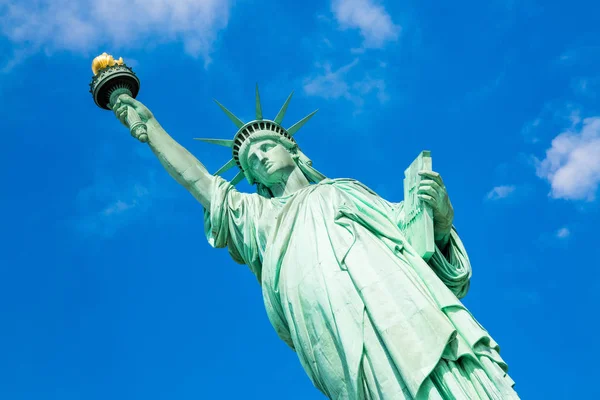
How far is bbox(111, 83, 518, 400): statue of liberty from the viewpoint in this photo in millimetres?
8039

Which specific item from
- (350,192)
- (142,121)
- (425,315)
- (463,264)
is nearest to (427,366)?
(425,315)

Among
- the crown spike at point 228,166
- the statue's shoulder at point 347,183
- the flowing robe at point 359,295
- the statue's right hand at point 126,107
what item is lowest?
the flowing robe at point 359,295

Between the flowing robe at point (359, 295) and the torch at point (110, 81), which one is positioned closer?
the flowing robe at point (359, 295)

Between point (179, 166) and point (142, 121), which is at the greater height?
point (142, 121)

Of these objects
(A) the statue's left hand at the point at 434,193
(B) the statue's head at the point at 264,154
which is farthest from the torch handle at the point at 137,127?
(A) the statue's left hand at the point at 434,193

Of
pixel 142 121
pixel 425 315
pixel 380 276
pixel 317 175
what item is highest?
pixel 142 121

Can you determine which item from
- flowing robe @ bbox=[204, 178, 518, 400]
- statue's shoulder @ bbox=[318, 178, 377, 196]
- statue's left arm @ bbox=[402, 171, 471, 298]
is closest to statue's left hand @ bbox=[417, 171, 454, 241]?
statue's left arm @ bbox=[402, 171, 471, 298]

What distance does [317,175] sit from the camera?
1148 cm

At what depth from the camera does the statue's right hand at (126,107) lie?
11.6 metres

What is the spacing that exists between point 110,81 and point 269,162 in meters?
2.51

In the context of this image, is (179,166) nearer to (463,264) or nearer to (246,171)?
(246,171)

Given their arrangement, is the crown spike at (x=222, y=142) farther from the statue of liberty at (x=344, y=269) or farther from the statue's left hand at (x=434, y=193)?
the statue's left hand at (x=434, y=193)

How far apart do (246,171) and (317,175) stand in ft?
3.05

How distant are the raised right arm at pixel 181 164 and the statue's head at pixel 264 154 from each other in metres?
0.59
